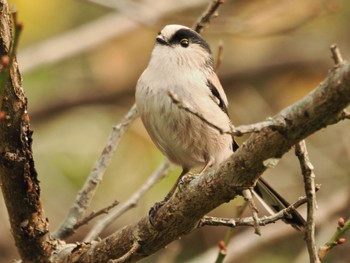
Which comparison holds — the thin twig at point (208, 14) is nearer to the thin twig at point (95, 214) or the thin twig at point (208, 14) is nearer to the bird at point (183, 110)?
the bird at point (183, 110)

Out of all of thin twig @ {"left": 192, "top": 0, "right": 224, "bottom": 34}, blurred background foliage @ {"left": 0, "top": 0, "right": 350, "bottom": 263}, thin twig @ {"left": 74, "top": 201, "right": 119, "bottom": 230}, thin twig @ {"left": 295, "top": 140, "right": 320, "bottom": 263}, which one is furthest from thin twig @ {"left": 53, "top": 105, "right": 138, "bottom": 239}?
blurred background foliage @ {"left": 0, "top": 0, "right": 350, "bottom": 263}

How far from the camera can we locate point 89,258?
3174 mm

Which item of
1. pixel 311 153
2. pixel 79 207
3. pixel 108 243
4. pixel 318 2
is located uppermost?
pixel 318 2

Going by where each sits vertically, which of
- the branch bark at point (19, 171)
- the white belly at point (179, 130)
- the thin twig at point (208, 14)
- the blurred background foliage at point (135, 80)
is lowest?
the branch bark at point (19, 171)

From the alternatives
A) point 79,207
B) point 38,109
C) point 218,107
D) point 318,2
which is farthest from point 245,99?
point 79,207

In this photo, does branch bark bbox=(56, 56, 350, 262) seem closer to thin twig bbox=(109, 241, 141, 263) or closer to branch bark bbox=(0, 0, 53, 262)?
thin twig bbox=(109, 241, 141, 263)

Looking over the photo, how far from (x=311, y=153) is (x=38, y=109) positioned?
2.51 metres

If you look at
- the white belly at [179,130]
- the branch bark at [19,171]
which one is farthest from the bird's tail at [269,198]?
the branch bark at [19,171]

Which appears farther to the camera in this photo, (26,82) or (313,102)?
(26,82)

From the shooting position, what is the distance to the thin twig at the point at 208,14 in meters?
3.75

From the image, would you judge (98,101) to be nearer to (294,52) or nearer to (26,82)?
(26,82)

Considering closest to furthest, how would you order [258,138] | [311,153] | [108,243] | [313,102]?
[313,102] → [258,138] → [108,243] → [311,153]

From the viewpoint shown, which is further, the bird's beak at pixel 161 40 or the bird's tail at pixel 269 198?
the bird's beak at pixel 161 40

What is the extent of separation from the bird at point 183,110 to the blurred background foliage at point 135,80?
4.91 ft
